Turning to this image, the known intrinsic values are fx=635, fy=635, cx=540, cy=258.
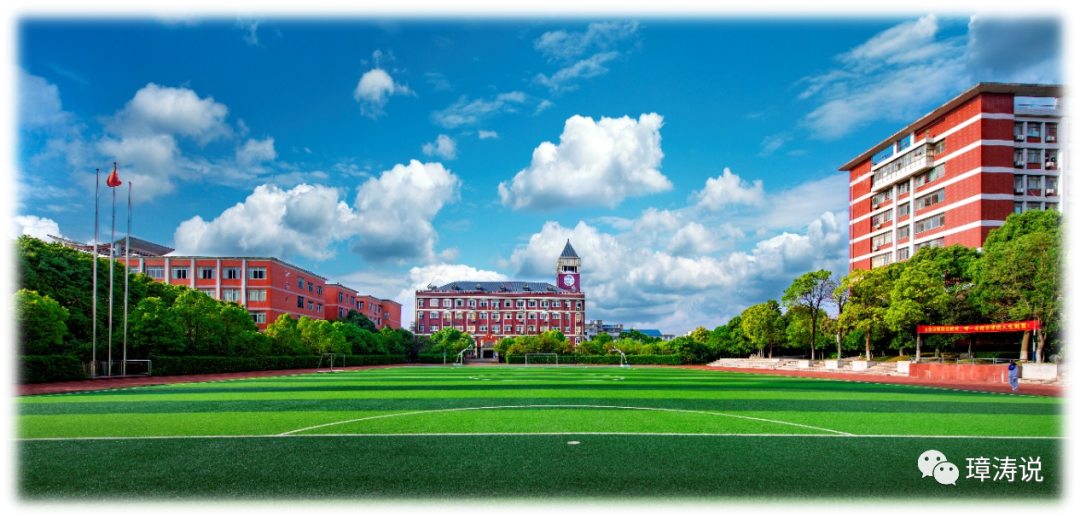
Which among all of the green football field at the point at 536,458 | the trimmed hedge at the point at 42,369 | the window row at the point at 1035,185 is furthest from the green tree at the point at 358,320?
the window row at the point at 1035,185

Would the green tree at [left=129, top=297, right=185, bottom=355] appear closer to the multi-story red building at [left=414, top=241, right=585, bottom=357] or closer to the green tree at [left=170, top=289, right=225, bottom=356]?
the green tree at [left=170, top=289, right=225, bottom=356]

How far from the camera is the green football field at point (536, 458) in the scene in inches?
266

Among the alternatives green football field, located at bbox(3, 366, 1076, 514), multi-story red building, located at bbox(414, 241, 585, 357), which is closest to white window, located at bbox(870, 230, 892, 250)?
green football field, located at bbox(3, 366, 1076, 514)

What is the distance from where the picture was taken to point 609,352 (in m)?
69.9

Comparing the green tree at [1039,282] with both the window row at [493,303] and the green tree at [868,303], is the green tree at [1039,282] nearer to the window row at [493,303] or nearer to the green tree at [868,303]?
the green tree at [868,303]

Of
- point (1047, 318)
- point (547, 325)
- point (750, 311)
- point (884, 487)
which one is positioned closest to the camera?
point (884, 487)

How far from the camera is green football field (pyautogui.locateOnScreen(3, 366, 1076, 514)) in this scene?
22.1 feet

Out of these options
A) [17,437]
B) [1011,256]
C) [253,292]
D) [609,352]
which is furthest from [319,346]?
[1011,256]

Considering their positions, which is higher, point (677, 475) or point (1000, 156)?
point (1000, 156)

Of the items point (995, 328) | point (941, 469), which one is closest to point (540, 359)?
point (995, 328)

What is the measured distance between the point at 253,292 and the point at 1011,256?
6196 cm

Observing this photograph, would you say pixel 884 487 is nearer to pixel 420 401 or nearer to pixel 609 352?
pixel 420 401

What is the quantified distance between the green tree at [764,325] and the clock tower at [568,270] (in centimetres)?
5539

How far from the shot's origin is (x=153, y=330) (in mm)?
33594
